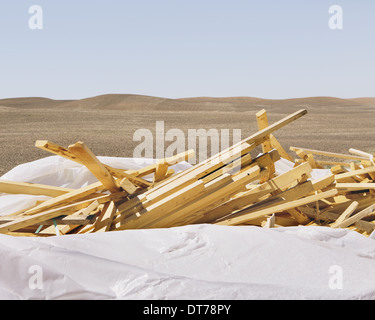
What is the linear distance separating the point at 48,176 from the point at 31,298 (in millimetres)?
2406

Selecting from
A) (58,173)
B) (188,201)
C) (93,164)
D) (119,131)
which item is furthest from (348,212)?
(119,131)

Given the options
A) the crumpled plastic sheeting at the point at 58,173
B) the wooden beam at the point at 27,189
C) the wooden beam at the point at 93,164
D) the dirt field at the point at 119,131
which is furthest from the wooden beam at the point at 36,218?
the dirt field at the point at 119,131

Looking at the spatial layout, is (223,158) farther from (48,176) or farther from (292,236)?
(48,176)

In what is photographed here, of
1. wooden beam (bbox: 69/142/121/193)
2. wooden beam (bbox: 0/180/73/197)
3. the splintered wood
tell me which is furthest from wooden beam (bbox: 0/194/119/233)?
wooden beam (bbox: 0/180/73/197)

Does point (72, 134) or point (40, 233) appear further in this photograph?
point (72, 134)

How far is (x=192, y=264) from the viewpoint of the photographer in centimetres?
207

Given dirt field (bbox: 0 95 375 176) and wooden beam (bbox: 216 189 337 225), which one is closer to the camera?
wooden beam (bbox: 216 189 337 225)

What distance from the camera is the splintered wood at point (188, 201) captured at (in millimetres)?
2762

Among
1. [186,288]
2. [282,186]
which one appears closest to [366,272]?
[186,288]

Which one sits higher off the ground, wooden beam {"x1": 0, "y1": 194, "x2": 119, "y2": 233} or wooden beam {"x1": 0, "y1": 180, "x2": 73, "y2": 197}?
A: wooden beam {"x1": 0, "y1": 180, "x2": 73, "y2": 197}

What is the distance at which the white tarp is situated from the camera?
185 cm

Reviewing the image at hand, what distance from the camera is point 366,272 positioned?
7.02 ft

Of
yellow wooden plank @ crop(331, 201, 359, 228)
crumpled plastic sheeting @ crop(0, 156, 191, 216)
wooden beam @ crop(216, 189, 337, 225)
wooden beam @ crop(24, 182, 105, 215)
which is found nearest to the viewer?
wooden beam @ crop(216, 189, 337, 225)

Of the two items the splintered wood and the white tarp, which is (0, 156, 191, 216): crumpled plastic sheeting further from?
the white tarp
